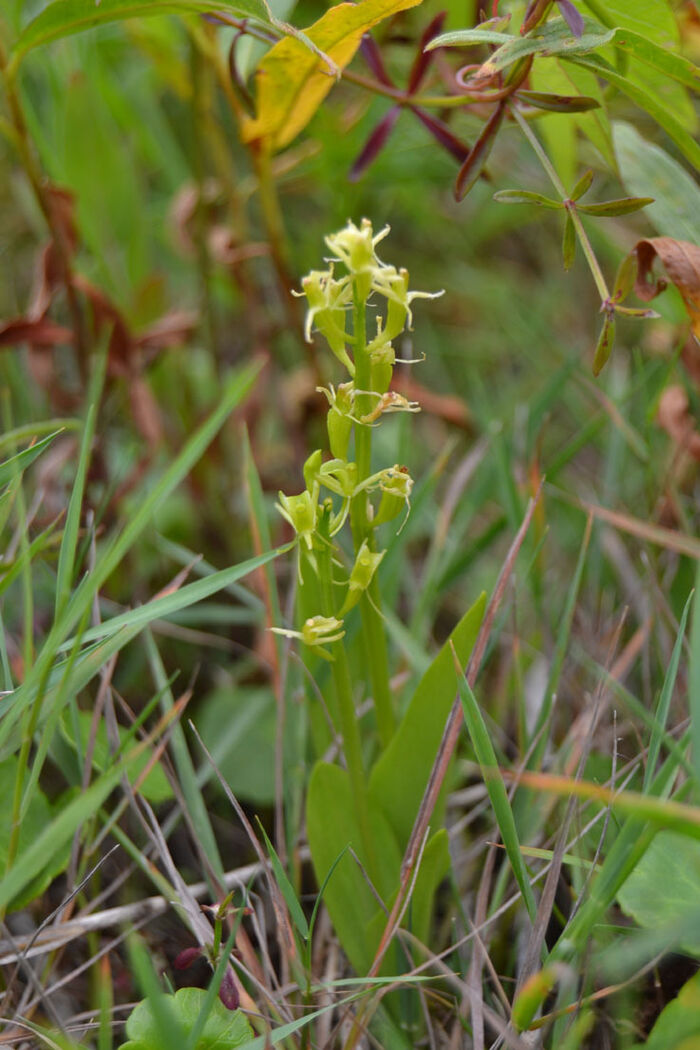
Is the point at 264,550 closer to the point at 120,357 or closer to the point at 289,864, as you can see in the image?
the point at 289,864

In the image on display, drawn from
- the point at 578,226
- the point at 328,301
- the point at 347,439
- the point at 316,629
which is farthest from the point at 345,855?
the point at 578,226

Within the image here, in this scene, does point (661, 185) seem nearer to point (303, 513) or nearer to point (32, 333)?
point (303, 513)

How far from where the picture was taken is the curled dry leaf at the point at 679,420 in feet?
3.50

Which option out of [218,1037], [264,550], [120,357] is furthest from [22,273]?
[218,1037]

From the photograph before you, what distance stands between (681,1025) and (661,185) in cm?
78

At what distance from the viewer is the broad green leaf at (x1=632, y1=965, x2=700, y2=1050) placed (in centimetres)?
52

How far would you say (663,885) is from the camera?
700 mm

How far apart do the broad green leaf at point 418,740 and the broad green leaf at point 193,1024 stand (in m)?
0.20

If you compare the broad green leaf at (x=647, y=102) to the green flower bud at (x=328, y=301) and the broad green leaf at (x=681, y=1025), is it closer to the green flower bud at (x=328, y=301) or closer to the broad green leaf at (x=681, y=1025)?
the green flower bud at (x=328, y=301)

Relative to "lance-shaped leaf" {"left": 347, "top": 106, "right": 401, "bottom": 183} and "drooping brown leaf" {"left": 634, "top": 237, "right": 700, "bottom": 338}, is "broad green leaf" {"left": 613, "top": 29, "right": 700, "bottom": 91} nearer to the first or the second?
"drooping brown leaf" {"left": 634, "top": 237, "right": 700, "bottom": 338}

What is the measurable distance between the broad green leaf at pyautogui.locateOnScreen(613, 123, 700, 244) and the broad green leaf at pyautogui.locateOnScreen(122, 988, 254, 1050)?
0.80m

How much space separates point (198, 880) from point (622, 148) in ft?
3.04

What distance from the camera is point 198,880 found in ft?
3.21

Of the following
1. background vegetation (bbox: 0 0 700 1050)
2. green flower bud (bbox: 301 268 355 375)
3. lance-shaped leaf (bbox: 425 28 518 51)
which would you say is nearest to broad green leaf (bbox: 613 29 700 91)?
background vegetation (bbox: 0 0 700 1050)
